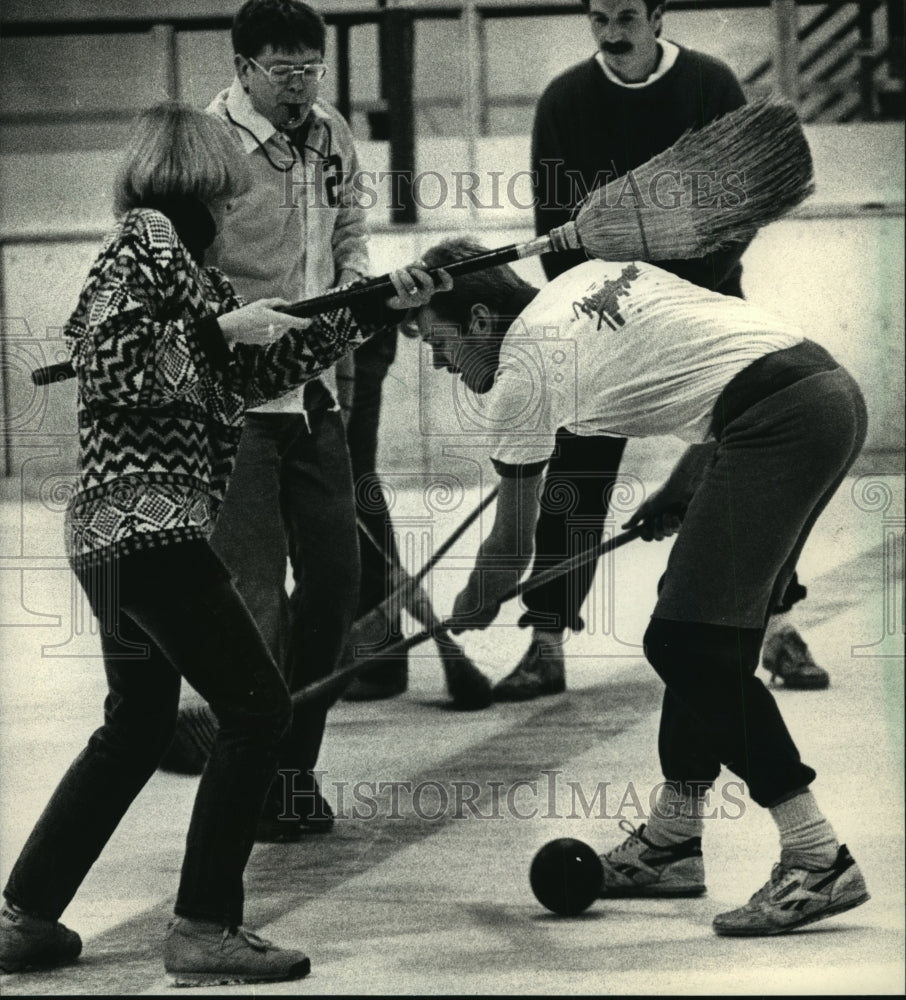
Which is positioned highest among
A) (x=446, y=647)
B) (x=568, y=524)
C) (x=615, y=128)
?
(x=615, y=128)

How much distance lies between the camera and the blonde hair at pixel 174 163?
2293 millimetres

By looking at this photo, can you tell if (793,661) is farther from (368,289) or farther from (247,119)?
(247,119)

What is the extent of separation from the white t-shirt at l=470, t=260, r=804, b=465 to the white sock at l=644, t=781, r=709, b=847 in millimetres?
641

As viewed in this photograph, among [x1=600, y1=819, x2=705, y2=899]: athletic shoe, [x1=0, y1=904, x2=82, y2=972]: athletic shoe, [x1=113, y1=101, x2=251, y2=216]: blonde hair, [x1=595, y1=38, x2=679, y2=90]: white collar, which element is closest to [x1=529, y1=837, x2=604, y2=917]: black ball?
[x1=600, y1=819, x2=705, y2=899]: athletic shoe

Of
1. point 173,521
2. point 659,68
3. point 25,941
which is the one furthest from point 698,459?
point 25,941

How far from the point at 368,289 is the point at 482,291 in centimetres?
33

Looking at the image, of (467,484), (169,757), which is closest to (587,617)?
(467,484)

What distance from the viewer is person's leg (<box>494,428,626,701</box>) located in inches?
109

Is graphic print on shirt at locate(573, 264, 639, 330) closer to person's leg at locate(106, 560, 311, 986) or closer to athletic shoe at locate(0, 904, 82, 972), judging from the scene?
person's leg at locate(106, 560, 311, 986)

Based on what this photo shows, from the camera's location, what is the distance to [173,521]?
2271mm

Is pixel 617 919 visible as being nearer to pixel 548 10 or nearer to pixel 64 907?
pixel 64 907

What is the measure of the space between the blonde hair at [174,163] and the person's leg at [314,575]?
2.12ft

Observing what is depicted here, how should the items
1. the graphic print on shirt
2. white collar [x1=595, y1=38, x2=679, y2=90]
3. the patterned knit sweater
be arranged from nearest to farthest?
the patterned knit sweater < the graphic print on shirt < white collar [x1=595, y1=38, x2=679, y2=90]

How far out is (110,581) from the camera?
7.52 ft
